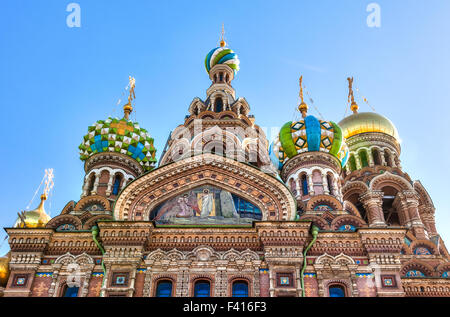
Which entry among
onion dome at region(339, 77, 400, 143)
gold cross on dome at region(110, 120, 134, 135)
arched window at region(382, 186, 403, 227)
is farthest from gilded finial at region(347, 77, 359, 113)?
gold cross on dome at region(110, 120, 134, 135)

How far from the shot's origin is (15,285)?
1077 cm

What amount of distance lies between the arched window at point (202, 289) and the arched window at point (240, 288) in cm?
54

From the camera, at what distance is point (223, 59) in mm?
24562

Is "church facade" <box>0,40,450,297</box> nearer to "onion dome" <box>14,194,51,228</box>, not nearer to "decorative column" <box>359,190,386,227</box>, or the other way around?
"decorative column" <box>359,190,386,227</box>

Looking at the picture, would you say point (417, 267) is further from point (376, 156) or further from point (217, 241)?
point (376, 156)

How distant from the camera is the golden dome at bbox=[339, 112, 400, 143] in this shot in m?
22.3

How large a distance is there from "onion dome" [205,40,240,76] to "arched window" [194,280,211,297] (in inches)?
603

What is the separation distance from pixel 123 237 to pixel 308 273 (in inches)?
158

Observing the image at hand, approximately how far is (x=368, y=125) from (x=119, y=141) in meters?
11.1

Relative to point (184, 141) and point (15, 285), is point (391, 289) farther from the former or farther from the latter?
point (184, 141)

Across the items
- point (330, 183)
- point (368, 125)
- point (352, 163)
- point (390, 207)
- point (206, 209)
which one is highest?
point (368, 125)

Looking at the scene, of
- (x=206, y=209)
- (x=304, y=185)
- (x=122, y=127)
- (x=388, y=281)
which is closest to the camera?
(x=388, y=281)

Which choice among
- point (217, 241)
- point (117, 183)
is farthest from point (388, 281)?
point (117, 183)
